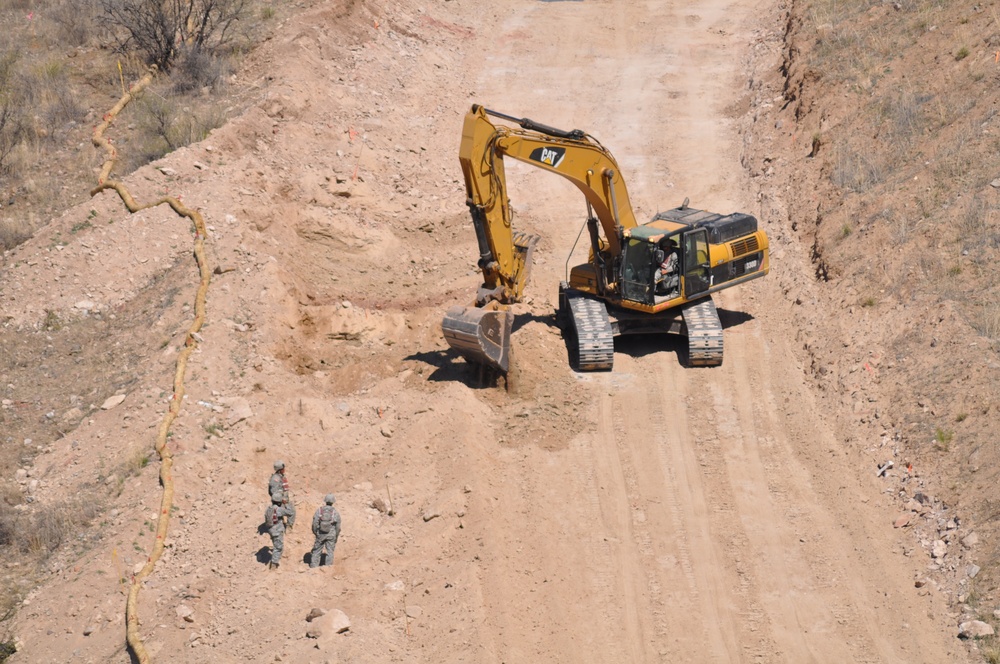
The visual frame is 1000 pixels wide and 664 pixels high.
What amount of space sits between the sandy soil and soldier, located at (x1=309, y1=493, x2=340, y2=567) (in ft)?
0.85

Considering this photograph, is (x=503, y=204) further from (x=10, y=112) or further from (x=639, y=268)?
(x=10, y=112)

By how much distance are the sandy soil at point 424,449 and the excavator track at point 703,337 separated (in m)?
0.27

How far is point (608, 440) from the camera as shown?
17.4m

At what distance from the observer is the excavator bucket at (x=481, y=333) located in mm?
17391

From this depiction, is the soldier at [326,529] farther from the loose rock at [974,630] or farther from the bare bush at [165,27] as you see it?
the bare bush at [165,27]

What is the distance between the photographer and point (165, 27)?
89.4ft

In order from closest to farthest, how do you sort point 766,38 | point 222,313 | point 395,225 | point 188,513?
point 188,513, point 222,313, point 395,225, point 766,38

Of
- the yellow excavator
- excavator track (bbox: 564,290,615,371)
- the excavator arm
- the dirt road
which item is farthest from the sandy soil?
the excavator arm

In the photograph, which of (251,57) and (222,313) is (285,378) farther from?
(251,57)

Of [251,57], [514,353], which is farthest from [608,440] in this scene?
[251,57]

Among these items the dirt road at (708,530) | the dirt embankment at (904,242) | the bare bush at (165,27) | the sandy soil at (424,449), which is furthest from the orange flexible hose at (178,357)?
the dirt embankment at (904,242)

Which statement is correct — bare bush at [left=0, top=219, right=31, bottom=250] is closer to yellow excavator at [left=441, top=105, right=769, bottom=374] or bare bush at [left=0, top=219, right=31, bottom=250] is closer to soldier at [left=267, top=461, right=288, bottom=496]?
yellow excavator at [left=441, top=105, right=769, bottom=374]

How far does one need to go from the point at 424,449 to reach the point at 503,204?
406 cm

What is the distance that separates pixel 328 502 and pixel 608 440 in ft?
16.3
